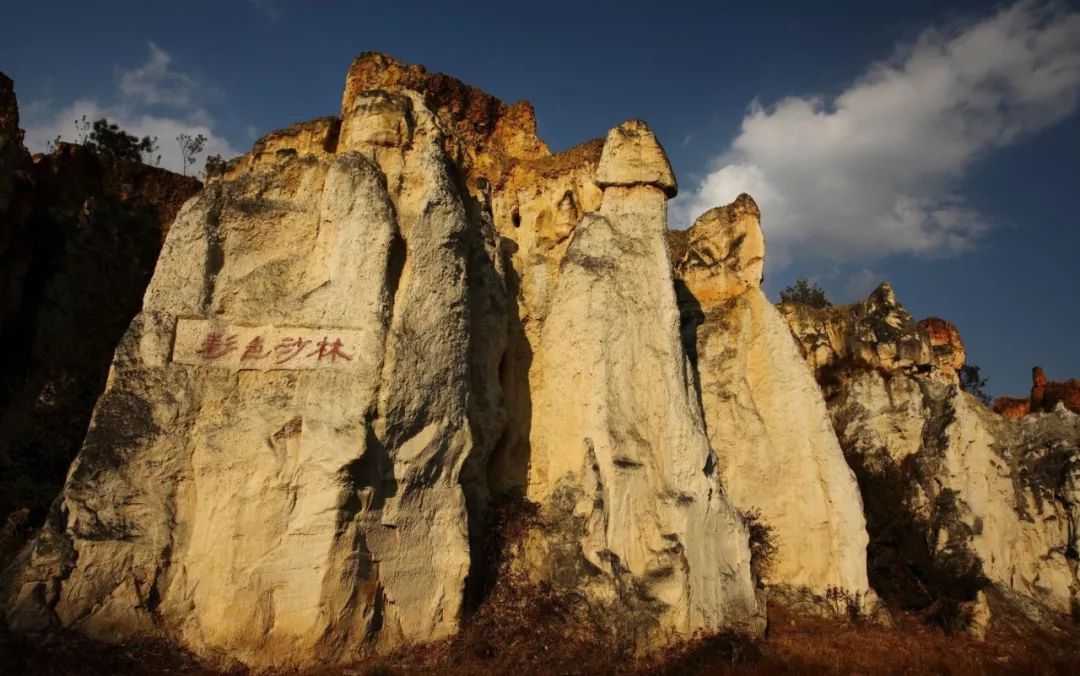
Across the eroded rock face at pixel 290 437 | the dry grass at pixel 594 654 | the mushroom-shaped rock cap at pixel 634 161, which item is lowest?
the dry grass at pixel 594 654

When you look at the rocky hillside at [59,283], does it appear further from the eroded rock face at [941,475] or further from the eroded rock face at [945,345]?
the eroded rock face at [945,345]

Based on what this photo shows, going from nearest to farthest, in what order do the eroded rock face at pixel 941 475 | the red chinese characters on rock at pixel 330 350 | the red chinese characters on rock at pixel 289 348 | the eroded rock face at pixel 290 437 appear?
1. the eroded rock face at pixel 290 437
2. the red chinese characters on rock at pixel 330 350
3. the red chinese characters on rock at pixel 289 348
4. the eroded rock face at pixel 941 475

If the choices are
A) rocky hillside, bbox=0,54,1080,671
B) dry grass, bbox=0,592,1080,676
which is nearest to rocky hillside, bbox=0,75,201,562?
rocky hillside, bbox=0,54,1080,671

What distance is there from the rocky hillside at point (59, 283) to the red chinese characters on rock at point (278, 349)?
12.9 feet

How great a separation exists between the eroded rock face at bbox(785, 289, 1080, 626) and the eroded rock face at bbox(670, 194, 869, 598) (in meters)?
1.97

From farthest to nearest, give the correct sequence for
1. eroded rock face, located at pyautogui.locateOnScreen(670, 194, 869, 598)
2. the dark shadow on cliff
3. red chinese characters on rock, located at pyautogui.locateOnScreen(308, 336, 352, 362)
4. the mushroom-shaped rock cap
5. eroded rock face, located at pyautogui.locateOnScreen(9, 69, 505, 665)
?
the mushroom-shaped rock cap → eroded rock face, located at pyautogui.locateOnScreen(670, 194, 869, 598) → the dark shadow on cliff → red chinese characters on rock, located at pyautogui.locateOnScreen(308, 336, 352, 362) → eroded rock face, located at pyautogui.locateOnScreen(9, 69, 505, 665)

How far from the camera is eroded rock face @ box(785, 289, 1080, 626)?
1580cm

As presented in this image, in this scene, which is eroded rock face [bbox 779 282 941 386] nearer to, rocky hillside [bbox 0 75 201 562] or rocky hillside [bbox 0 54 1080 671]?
rocky hillside [bbox 0 54 1080 671]

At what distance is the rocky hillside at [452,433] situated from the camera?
9.36 m

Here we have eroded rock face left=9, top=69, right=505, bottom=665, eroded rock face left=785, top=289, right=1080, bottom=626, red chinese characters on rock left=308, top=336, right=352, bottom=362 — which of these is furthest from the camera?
eroded rock face left=785, top=289, right=1080, bottom=626

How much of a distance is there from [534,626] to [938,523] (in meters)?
11.4

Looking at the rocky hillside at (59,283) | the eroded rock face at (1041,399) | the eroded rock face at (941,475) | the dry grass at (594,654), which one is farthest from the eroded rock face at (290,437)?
the eroded rock face at (1041,399)

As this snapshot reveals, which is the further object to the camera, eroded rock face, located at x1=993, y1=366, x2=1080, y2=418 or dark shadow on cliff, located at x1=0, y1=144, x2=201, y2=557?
eroded rock face, located at x1=993, y1=366, x2=1080, y2=418

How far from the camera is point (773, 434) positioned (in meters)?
14.8
